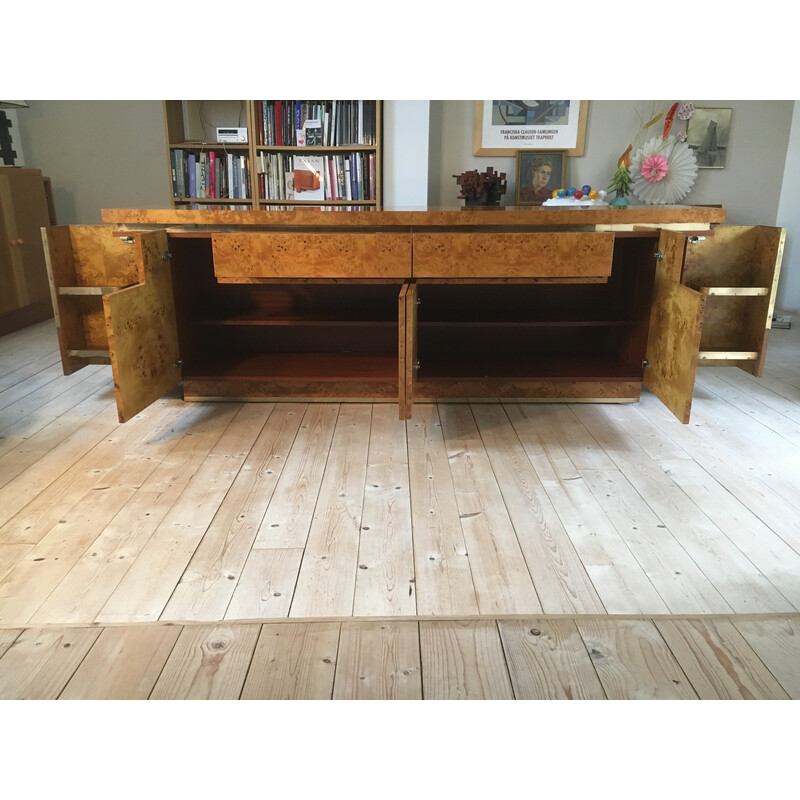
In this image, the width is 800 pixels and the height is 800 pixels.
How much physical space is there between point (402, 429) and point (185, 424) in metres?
0.91

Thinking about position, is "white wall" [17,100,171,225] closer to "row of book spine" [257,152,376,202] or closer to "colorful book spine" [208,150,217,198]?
"colorful book spine" [208,150,217,198]

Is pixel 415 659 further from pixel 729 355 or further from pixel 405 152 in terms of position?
pixel 405 152

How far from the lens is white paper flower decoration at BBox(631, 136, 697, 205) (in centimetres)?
454

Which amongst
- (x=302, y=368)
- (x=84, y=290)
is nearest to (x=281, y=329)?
(x=302, y=368)

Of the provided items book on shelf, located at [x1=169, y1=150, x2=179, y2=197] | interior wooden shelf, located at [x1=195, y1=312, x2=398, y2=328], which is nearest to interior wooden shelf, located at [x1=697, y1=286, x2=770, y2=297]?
interior wooden shelf, located at [x1=195, y1=312, x2=398, y2=328]

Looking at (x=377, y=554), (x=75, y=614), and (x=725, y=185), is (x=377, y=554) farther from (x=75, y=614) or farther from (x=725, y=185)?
(x=725, y=185)

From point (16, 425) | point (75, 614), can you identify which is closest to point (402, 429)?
point (75, 614)

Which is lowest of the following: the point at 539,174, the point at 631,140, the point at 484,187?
the point at 484,187

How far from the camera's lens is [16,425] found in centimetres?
271

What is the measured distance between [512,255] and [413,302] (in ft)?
1.56

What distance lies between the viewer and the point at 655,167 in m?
4.53

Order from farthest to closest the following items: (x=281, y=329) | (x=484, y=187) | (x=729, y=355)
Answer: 1. (x=484, y=187)
2. (x=281, y=329)
3. (x=729, y=355)

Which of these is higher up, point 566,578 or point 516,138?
point 516,138

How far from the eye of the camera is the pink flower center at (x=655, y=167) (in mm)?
4512
